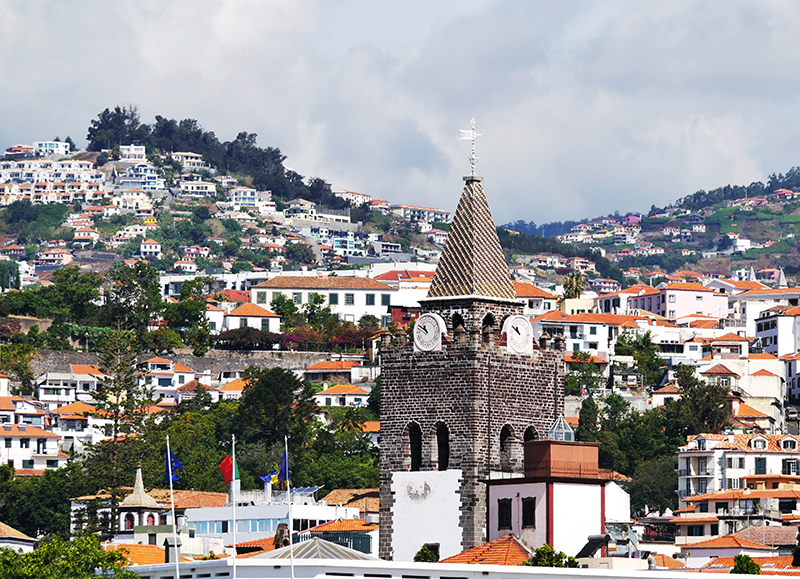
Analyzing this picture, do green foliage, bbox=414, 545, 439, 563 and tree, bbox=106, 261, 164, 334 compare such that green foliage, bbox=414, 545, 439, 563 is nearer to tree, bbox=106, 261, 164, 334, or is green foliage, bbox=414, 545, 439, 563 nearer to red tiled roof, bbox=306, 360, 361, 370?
red tiled roof, bbox=306, 360, 361, 370

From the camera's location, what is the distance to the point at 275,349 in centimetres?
13512

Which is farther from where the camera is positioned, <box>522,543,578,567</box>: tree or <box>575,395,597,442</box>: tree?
<box>575,395,597,442</box>: tree

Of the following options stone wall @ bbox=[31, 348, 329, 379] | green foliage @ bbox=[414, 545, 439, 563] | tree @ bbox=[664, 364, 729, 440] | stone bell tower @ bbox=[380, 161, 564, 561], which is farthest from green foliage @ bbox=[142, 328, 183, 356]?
green foliage @ bbox=[414, 545, 439, 563]

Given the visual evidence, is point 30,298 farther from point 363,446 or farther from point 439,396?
point 439,396

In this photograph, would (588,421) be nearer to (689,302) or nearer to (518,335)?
(518,335)

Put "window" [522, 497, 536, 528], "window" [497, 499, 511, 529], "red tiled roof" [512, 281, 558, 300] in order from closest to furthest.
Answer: "window" [522, 497, 536, 528], "window" [497, 499, 511, 529], "red tiled roof" [512, 281, 558, 300]

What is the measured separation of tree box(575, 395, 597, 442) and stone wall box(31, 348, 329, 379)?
3168 cm

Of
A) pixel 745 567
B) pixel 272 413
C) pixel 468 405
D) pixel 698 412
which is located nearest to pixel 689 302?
pixel 698 412

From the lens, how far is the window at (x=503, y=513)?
4341 centimetres

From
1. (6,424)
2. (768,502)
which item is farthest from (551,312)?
(768,502)

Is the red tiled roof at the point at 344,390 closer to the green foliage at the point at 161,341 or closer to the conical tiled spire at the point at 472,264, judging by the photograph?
the green foliage at the point at 161,341

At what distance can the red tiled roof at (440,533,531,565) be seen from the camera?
130 feet

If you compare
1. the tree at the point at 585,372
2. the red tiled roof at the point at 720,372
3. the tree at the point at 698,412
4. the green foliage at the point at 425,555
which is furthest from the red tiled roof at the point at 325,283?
the green foliage at the point at 425,555

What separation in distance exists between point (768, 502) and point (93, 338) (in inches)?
2793
